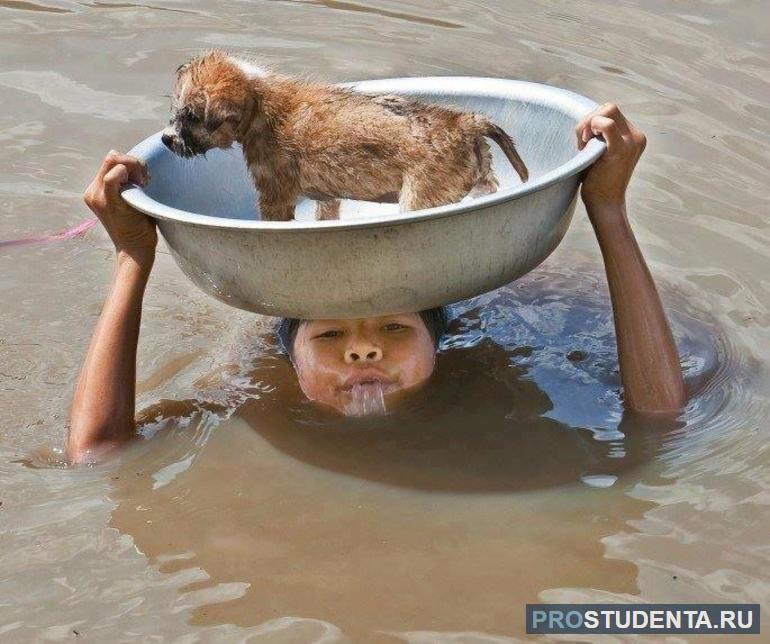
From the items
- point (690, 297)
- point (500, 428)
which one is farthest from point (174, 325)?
point (690, 297)

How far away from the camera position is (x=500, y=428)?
13.2 ft

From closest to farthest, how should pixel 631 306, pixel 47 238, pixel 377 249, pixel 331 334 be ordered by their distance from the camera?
pixel 377 249, pixel 631 306, pixel 331 334, pixel 47 238

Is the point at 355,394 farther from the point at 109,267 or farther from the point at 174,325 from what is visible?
the point at 109,267

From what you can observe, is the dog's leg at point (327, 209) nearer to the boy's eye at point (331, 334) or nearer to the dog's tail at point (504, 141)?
the boy's eye at point (331, 334)

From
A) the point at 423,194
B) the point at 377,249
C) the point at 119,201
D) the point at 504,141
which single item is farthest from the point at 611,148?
the point at 119,201

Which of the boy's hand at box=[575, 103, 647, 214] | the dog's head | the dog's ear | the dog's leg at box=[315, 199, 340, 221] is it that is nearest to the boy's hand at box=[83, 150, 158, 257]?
the dog's head

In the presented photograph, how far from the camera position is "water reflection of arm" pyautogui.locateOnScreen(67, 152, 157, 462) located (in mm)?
3867

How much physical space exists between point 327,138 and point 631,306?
1037 mm

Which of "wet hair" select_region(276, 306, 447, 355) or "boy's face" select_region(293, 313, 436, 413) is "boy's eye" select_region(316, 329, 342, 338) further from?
"wet hair" select_region(276, 306, 447, 355)

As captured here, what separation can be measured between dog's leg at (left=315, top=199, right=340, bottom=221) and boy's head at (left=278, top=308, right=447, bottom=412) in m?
0.33

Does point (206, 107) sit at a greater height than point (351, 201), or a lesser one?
greater

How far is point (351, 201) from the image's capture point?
411cm

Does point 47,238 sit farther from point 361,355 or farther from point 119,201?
point 361,355

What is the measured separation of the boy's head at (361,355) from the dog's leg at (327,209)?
0.33 meters
